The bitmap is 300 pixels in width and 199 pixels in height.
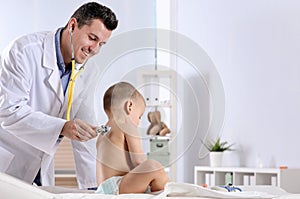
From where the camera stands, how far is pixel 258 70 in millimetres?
3672

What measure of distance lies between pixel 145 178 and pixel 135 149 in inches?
7.0

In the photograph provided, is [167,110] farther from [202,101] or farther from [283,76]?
[202,101]

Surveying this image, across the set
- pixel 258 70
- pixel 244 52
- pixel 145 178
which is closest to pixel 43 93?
pixel 145 178

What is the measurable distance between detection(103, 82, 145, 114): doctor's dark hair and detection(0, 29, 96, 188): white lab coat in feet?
0.49

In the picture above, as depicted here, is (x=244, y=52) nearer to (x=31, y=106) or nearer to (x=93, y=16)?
(x=93, y=16)

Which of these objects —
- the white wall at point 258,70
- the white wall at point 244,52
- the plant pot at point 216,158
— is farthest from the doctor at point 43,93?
the plant pot at point 216,158

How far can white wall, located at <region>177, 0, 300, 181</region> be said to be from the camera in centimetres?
337

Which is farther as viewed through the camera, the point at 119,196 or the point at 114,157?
the point at 114,157

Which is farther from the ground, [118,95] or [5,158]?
[118,95]

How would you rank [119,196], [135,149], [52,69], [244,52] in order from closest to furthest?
[119,196] < [135,149] < [52,69] < [244,52]

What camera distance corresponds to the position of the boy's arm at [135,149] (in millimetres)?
1883

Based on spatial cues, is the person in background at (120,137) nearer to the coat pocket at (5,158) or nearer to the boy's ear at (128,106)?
the boy's ear at (128,106)

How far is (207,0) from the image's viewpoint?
4227mm

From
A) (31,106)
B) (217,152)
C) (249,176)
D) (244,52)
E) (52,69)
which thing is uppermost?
(244,52)
